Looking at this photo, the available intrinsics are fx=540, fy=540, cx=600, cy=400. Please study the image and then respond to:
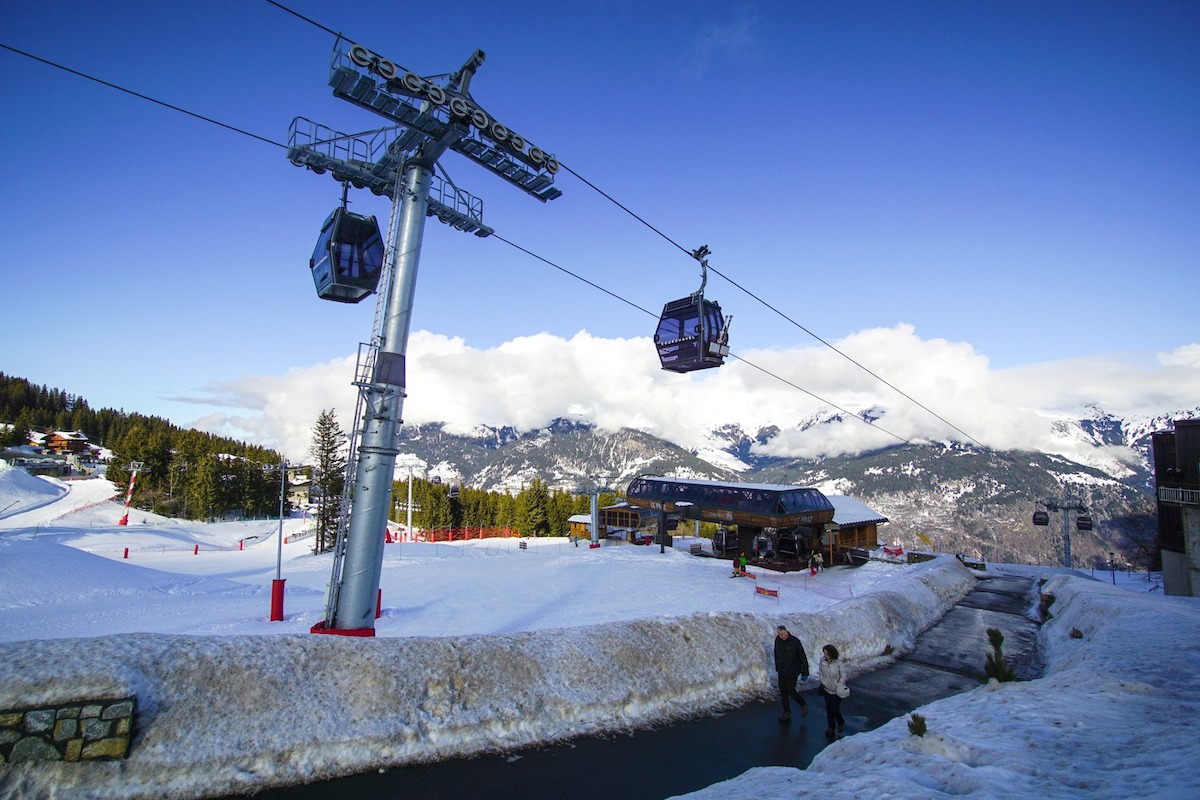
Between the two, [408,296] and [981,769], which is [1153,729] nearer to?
[981,769]

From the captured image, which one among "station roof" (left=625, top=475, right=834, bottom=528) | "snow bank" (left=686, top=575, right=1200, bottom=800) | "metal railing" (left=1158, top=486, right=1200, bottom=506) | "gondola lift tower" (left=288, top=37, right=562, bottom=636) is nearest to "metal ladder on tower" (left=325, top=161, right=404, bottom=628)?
"gondola lift tower" (left=288, top=37, right=562, bottom=636)

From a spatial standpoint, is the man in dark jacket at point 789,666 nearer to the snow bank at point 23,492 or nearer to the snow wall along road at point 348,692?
the snow wall along road at point 348,692

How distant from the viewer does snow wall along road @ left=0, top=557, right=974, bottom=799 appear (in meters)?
7.90

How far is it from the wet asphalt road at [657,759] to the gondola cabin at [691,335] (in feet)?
36.4

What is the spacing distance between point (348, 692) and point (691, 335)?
15.7 m

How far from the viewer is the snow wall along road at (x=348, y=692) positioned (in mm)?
7902

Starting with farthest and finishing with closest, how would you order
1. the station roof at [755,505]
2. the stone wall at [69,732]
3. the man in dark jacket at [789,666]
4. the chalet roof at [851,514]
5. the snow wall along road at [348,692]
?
1. the chalet roof at [851,514]
2. the station roof at [755,505]
3. the man in dark jacket at [789,666]
4. the snow wall along road at [348,692]
5. the stone wall at [69,732]

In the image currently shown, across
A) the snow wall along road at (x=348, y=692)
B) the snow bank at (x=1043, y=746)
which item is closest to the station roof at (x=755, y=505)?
the snow bank at (x=1043, y=746)

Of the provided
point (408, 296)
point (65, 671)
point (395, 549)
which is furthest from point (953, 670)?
point (395, 549)

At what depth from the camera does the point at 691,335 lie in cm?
2081

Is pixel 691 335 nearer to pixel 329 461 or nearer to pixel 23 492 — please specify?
pixel 329 461

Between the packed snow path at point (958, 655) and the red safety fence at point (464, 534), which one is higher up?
the packed snow path at point (958, 655)

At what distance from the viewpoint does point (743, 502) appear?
4322 cm

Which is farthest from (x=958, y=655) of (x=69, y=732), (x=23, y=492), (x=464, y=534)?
(x=23, y=492)
